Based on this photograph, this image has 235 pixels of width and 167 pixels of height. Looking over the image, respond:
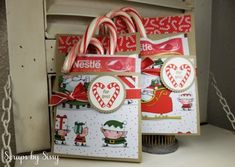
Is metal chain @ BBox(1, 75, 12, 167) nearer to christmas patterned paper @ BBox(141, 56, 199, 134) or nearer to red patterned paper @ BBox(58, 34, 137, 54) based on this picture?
red patterned paper @ BBox(58, 34, 137, 54)

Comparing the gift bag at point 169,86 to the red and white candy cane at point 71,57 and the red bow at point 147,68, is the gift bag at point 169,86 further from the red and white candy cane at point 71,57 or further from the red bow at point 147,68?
the red and white candy cane at point 71,57

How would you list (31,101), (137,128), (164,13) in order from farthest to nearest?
(164,13), (31,101), (137,128)

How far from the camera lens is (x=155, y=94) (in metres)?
0.79

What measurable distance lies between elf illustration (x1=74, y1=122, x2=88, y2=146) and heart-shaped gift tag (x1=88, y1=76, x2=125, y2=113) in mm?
68

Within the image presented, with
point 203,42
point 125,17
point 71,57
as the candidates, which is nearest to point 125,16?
point 125,17

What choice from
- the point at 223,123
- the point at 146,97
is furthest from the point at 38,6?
the point at 223,123

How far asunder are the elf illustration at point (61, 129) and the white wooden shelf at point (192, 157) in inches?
2.5

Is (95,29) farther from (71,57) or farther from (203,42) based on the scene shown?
(203,42)

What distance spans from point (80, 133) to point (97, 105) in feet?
0.31

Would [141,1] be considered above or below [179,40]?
above

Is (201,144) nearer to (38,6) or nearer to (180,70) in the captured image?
(180,70)

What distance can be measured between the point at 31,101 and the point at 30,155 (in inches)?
6.6

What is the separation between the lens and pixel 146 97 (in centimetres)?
80

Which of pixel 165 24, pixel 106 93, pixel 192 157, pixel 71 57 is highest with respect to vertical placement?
pixel 165 24
